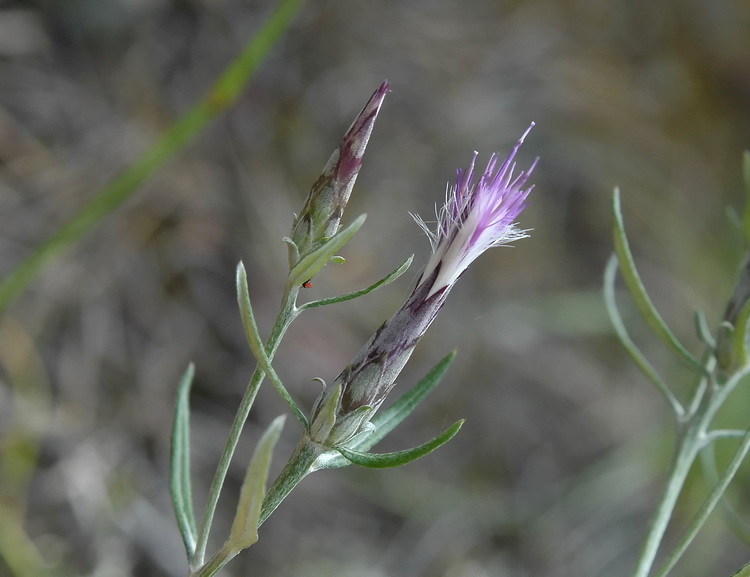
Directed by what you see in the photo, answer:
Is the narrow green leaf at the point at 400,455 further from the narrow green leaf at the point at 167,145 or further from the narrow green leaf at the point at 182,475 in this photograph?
the narrow green leaf at the point at 167,145

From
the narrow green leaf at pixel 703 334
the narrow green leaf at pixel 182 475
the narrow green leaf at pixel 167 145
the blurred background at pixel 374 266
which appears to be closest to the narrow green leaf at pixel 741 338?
the narrow green leaf at pixel 703 334

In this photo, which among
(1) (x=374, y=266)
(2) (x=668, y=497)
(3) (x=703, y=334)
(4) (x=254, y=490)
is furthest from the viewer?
(1) (x=374, y=266)

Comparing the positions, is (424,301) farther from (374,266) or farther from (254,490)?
(374,266)

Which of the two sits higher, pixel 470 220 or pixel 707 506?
pixel 470 220

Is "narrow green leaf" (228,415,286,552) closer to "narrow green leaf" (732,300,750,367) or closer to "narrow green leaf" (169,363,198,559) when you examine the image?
"narrow green leaf" (169,363,198,559)

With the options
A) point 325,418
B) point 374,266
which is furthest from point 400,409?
point 374,266
